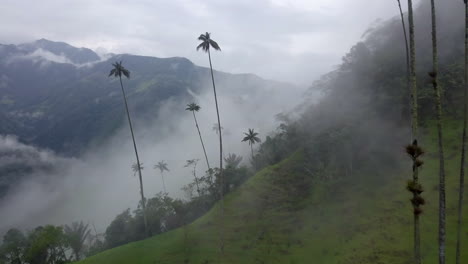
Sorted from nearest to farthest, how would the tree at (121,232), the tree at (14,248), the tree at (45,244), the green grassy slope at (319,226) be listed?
the green grassy slope at (319,226) < the tree at (45,244) < the tree at (121,232) < the tree at (14,248)

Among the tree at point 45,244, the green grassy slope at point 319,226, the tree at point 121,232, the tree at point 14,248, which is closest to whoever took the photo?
the green grassy slope at point 319,226

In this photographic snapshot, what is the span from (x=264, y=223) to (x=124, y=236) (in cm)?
3562

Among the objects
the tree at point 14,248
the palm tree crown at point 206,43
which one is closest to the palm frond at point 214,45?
the palm tree crown at point 206,43

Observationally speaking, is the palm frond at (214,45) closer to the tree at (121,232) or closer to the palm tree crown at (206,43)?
the palm tree crown at (206,43)

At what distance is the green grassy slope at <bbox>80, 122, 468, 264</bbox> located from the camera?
150 feet

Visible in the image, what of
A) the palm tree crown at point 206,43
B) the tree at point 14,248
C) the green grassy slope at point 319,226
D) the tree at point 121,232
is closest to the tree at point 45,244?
the tree at point 14,248

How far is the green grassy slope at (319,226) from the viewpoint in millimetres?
45688

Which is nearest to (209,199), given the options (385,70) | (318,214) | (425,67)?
(318,214)

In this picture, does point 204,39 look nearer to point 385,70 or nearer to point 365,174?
point 365,174

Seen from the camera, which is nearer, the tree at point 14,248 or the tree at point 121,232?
the tree at point 121,232

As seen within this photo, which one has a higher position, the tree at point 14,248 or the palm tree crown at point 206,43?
the palm tree crown at point 206,43

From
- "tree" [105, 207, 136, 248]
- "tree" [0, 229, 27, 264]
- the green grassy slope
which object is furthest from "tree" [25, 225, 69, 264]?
the green grassy slope

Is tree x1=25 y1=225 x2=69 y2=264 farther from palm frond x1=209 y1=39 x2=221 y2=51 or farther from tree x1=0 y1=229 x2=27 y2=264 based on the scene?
palm frond x1=209 y1=39 x2=221 y2=51

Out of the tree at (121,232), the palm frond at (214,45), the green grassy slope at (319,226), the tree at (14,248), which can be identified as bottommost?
the tree at (14,248)
